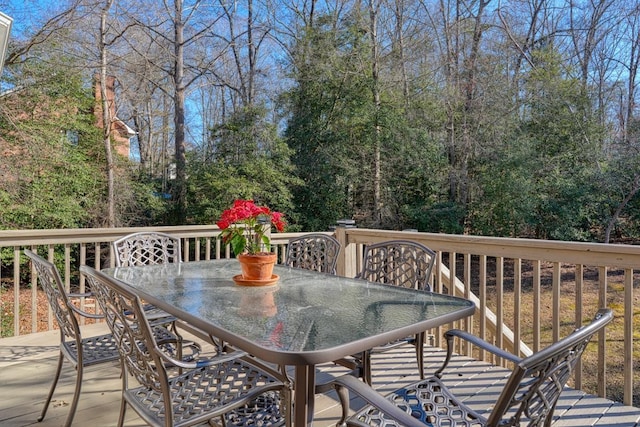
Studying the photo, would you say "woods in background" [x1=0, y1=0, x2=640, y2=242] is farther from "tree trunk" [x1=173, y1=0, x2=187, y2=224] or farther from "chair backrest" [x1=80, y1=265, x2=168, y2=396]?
"chair backrest" [x1=80, y1=265, x2=168, y2=396]

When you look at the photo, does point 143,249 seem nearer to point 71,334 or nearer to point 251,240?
point 71,334

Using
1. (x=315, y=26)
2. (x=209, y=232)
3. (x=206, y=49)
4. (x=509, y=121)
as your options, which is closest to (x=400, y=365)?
(x=209, y=232)

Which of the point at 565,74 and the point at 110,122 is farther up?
the point at 565,74

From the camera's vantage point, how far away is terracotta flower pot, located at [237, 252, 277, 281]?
246cm

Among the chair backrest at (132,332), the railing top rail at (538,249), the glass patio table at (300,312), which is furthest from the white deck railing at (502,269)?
the chair backrest at (132,332)

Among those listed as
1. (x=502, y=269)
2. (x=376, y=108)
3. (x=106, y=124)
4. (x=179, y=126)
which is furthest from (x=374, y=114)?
(x=502, y=269)

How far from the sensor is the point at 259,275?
2.49 m

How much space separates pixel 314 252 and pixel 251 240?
3.49 ft

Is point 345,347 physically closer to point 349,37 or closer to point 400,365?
point 400,365

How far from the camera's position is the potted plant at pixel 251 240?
242cm

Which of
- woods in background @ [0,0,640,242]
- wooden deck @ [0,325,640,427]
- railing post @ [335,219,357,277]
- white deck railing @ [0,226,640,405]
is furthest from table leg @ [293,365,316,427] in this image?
woods in background @ [0,0,640,242]

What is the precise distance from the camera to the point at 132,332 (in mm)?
1638

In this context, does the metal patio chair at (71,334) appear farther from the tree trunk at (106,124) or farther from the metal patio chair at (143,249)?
the tree trunk at (106,124)

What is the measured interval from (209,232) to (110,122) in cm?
708
